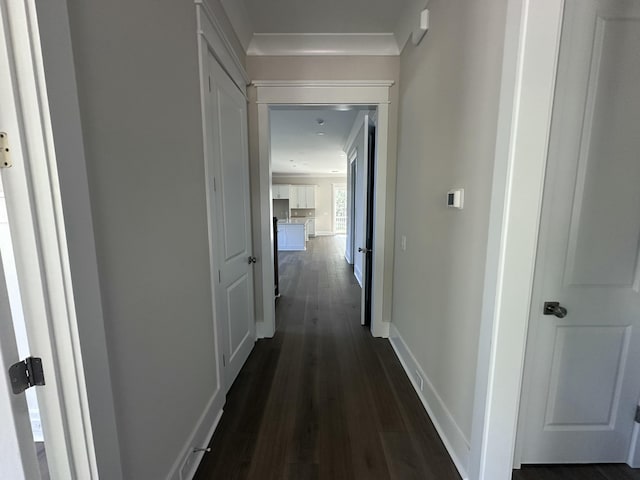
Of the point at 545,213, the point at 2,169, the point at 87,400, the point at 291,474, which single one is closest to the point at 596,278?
the point at 545,213

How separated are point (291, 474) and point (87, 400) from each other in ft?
3.64

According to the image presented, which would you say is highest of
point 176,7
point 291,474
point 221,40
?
point 221,40

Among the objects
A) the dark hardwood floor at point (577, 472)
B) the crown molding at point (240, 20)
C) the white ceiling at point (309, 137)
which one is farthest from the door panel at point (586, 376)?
the crown molding at point (240, 20)

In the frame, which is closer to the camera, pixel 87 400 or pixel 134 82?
pixel 87 400

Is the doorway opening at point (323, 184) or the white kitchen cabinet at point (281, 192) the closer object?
the doorway opening at point (323, 184)

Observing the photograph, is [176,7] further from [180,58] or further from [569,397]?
[569,397]

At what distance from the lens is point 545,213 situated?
3.99ft

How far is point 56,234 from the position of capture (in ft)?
2.24

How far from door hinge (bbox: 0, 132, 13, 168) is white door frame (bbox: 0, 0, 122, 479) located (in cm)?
1

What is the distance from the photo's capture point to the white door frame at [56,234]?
63 centimetres

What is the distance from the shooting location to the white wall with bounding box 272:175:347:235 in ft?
36.6

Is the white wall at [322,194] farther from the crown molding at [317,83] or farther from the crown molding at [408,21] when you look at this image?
the crown molding at [408,21]

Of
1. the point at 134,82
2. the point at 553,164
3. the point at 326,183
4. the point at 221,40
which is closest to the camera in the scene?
the point at 134,82

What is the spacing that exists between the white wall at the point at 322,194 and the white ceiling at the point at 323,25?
28.7 ft
